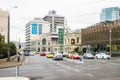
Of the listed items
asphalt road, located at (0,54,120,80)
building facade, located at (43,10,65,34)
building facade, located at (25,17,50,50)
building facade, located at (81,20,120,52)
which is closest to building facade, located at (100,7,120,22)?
building facade, located at (81,20,120,52)

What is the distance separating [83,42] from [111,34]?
A: 3953cm

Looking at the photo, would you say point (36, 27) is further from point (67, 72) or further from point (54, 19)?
point (54, 19)

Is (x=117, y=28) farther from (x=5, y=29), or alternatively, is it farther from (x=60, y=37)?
(x=5, y=29)

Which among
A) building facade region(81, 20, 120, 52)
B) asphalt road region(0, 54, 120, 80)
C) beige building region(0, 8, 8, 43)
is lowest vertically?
asphalt road region(0, 54, 120, 80)

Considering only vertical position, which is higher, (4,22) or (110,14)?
(110,14)

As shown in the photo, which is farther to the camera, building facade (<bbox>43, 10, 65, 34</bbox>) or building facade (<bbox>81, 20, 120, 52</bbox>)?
building facade (<bbox>43, 10, 65, 34</bbox>)

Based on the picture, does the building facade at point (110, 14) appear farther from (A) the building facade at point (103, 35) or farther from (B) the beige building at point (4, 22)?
(B) the beige building at point (4, 22)

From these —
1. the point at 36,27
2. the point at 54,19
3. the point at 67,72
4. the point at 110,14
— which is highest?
the point at 110,14

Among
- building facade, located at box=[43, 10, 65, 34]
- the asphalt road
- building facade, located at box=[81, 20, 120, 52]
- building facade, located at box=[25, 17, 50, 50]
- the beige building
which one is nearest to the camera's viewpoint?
the asphalt road

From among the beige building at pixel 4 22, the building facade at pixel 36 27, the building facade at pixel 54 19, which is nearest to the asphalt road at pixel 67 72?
the building facade at pixel 36 27

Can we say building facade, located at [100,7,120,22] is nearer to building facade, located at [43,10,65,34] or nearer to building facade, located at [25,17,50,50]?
building facade, located at [43,10,65,34]

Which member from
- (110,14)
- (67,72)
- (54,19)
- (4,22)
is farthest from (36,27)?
(54,19)

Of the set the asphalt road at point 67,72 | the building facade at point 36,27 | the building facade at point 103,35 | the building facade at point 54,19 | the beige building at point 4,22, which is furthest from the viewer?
the building facade at point 54,19

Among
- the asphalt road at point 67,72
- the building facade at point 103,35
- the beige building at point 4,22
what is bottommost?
the asphalt road at point 67,72
